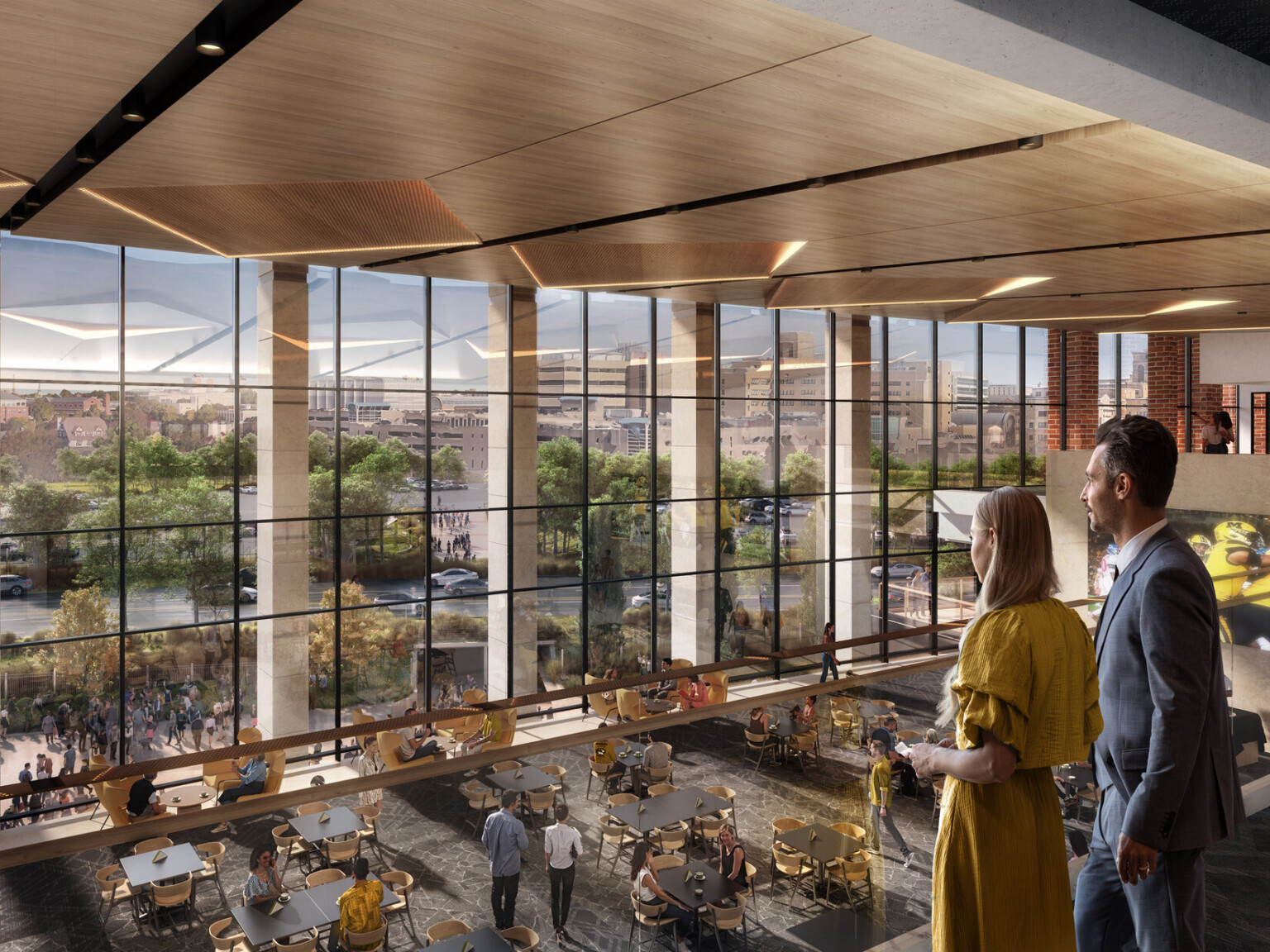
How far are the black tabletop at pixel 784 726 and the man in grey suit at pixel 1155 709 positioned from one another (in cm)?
281

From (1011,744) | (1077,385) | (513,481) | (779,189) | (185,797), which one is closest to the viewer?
(1011,744)

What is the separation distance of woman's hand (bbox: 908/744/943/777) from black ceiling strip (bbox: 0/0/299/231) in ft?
10.4

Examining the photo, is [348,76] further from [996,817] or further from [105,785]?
[105,785]

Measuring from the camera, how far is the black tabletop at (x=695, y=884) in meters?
4.72

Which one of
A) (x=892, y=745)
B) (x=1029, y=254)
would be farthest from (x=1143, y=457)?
(x=1029, y=254)

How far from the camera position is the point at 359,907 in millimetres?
4305

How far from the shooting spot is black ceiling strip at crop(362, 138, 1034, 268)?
473cm

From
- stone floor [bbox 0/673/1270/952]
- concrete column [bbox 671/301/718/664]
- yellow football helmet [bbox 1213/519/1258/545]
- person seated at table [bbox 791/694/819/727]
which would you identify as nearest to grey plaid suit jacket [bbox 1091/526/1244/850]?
stone floor [bbox 0/673/1270/952]

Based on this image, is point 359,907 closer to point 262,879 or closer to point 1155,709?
point 262,879

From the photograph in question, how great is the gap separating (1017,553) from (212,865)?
4.06 metres

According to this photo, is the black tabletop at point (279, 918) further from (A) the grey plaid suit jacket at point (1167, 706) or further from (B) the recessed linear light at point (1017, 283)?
(B) the recessed linear light at point (1017, 283)

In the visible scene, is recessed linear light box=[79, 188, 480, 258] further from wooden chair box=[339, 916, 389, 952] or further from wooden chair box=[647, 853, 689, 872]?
wooden chair box=[647, 853, 689, 872]

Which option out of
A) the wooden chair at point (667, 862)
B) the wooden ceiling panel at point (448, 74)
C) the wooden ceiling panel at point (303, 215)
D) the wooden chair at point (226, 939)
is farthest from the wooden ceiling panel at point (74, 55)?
the wooden chair at point (667, 862)

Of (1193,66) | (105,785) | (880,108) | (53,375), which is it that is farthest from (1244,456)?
(53,375)
